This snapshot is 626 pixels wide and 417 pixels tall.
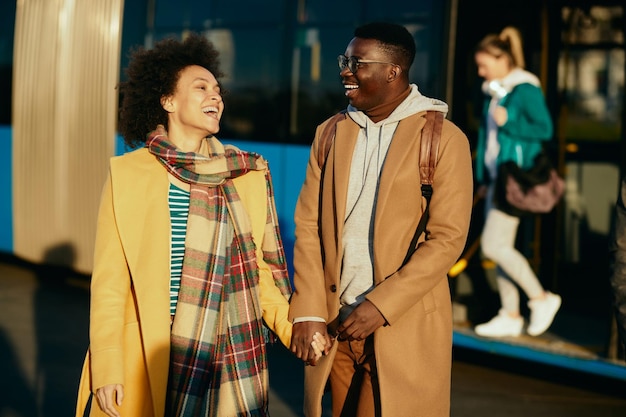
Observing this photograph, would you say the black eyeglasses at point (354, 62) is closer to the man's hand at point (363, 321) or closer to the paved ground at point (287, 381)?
the man's hand at point (363, 321)

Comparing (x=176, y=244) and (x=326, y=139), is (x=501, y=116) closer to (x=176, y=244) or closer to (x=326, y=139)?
(x=326, y=139)

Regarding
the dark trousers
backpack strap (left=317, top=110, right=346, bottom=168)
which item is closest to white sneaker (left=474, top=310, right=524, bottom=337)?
the dark trousers

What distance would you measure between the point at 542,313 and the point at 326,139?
384cm

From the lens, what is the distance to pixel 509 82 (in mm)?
7223

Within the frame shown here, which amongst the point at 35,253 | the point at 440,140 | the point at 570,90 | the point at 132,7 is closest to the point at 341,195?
the point at 440,140

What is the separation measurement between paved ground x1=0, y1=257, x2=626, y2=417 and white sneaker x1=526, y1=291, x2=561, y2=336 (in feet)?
1.11

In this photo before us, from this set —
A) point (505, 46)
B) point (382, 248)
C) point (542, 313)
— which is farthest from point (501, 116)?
point (382, 248)

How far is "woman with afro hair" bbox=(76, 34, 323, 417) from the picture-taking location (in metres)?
3.54

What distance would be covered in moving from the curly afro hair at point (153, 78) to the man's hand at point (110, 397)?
918 millimetres

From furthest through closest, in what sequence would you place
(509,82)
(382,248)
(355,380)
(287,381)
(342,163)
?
(509,82), (287,381), (355,380), (342,163), (382,248)

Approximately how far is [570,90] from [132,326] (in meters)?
5.73

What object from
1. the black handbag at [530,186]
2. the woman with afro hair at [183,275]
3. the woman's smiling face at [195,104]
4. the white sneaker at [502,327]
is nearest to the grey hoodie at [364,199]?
the woman with afro hair at [183,275]

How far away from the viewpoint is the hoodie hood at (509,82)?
23.6ft

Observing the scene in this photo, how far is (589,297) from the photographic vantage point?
8.81m
